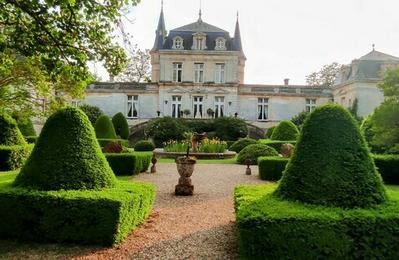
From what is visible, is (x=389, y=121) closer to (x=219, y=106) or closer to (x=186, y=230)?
(x=186, y=230)

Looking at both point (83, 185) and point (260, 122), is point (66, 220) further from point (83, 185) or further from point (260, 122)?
point (260, 122)

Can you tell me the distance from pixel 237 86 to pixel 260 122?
4024 mm

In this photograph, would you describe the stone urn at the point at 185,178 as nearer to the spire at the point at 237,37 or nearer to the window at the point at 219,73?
the window at the point at 219,73

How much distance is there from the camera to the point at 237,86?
34688mm

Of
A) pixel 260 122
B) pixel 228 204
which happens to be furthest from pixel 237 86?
pixel 228 204

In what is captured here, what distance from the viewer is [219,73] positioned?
34844mm

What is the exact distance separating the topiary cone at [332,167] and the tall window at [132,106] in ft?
102

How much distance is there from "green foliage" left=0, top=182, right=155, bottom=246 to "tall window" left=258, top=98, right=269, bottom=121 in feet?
102

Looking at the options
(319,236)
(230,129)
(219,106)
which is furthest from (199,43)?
(319,236)

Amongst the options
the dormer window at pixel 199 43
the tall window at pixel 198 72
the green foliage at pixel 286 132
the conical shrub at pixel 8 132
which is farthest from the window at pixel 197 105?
the conical shrub at pixel 8 132

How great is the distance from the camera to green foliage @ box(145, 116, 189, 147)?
27766 mm

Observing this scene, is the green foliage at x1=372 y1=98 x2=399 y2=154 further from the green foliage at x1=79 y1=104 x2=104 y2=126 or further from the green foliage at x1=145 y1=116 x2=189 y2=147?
the green foliage at x1=79 y1=104 x2=104 y2=126

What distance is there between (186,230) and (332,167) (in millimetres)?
2457

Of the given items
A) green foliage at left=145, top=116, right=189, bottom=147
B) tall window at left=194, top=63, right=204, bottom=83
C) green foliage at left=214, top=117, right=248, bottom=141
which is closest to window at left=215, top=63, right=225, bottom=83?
tall window at left=194, top=63, right=204, bottom=83
